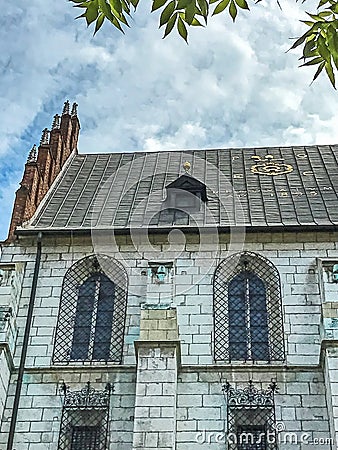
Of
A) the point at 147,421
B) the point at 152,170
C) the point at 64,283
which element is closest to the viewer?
the point at 147,421

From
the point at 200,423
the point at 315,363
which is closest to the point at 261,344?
the point at 315,363

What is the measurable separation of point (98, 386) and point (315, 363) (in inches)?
184

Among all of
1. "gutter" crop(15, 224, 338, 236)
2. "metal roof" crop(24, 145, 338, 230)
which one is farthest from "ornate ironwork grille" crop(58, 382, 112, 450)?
"metal roof" crop(24, 145, 338, 230)

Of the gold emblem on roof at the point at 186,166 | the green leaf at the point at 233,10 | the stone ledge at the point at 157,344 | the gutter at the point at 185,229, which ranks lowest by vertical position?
the green leaf at the point at 233,10

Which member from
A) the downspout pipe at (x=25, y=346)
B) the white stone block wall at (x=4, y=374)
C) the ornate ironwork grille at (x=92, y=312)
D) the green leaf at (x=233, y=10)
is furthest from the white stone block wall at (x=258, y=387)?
the green leaf at (x=233, y=10)

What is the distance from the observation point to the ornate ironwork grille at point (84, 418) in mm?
16047

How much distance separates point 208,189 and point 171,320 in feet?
24.8

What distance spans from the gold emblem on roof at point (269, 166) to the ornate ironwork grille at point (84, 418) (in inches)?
409

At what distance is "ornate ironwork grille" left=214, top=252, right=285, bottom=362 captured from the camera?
17359 mm

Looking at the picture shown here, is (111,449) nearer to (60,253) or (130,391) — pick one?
(130,391)

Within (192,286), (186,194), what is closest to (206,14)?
(192,286)

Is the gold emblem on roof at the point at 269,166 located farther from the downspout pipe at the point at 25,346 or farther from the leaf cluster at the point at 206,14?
the leaf cluster at the point at 206,14

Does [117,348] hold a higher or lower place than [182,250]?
lower

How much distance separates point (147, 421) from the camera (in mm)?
14883
